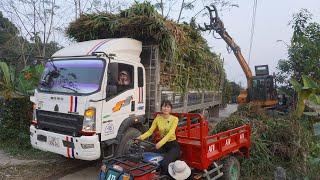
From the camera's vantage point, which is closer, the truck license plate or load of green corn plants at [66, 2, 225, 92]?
the truck license plate

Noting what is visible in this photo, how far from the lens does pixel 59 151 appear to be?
6.49 metres

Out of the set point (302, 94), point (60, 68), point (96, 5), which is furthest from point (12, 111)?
point (96, 5)

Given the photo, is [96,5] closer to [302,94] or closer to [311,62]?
[311,62]

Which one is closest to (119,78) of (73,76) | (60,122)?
(73,76)

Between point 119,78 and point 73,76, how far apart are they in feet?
2.84

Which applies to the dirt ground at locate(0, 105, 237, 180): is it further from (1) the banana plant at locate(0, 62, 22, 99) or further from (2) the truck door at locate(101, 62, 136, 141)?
(1) the banana plant at locate(0, 62, 22, 99)

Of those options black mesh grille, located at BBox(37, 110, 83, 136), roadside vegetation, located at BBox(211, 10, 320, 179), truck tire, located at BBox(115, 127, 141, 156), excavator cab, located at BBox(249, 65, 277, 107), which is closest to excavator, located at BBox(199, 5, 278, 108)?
excavator cab, located at BBox(249, 65, 277, 107)

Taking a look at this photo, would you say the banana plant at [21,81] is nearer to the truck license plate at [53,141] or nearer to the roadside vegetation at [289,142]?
the truck license plate at [53,141]

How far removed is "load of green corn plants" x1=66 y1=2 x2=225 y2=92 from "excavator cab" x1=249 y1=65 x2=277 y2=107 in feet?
21.8

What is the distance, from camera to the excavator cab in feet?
51.5

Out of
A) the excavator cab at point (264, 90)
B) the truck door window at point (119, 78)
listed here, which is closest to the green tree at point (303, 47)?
the excavator cab at point (264, 90)

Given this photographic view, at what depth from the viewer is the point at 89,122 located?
628 centimetres

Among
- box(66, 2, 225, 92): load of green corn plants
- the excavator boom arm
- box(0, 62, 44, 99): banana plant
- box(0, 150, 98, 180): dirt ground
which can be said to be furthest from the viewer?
the excavator boom arm

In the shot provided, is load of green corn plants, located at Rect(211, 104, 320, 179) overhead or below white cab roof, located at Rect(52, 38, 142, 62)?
below
